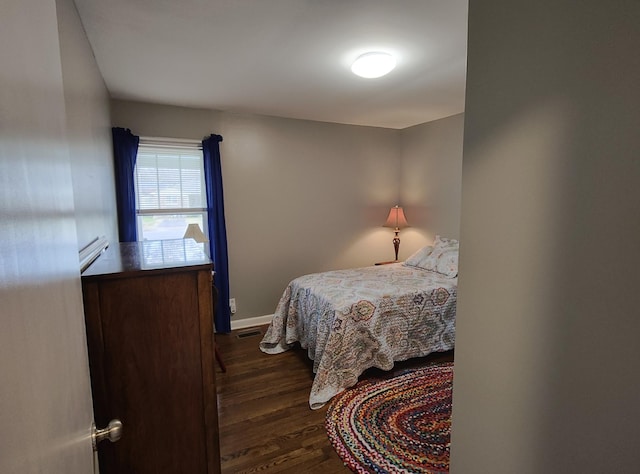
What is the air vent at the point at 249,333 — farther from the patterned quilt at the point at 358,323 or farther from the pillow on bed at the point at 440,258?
the pillow on bed at the point at 440,258

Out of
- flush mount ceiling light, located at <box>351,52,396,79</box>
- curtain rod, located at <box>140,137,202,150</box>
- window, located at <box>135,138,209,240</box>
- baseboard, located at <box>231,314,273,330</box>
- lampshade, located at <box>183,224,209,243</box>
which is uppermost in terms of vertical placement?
flush mount ceiling light, located at <box>351,52,396,79</box>

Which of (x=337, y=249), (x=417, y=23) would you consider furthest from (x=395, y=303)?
(x=417, y=23)

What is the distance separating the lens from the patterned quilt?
2547mm

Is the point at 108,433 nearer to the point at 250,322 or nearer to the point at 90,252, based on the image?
the point at 90,252

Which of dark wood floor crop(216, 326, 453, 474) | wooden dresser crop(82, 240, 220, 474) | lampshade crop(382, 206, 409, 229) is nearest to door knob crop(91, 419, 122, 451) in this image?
wooden dresser crop(82, 240, 220, 474)

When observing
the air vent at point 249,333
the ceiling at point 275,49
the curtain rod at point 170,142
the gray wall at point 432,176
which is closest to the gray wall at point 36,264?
the ceiling at point 275,49

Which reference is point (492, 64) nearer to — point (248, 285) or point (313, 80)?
point (313, 80)

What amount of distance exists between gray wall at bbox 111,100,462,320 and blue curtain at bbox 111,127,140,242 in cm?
18

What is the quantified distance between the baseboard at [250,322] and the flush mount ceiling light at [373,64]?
9.31 ft

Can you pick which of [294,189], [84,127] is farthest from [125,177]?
[294,189]

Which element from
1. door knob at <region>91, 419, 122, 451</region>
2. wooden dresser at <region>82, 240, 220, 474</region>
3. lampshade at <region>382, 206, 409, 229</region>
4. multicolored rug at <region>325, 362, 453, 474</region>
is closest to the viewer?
door knob at <region>91, 419, 122, 451</region>

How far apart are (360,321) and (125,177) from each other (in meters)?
2.48

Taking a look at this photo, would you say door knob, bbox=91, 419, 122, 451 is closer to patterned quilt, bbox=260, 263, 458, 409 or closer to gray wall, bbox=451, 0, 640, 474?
gray wall, bbox=451, 0, 640, 474

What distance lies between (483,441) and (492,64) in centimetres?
102
